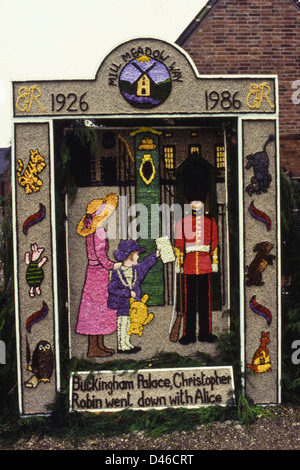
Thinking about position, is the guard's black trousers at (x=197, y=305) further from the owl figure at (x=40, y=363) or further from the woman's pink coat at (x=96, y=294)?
the owl figure at (x=40, y=363)

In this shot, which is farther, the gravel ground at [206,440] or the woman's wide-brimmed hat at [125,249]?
the woman's wide-brimmed hat at [125,249]

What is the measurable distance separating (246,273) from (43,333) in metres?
2.08

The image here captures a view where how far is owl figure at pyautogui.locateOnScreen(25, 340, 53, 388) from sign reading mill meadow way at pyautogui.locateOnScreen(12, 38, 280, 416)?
1 centimetres

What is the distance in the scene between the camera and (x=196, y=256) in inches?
172

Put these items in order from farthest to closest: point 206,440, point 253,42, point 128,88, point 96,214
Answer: point 253,42, point 96,214, point 128,88, point 206,440

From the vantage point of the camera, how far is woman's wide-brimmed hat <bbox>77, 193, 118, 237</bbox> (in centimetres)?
430

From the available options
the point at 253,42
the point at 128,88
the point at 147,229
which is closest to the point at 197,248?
the point at 147,229

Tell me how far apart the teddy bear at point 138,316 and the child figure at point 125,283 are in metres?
0.04

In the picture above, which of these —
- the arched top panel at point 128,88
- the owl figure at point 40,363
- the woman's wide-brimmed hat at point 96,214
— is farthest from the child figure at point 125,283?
the arched top panel at point 128,88

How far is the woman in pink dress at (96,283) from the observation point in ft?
14.1

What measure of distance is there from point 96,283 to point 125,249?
0.48 metres

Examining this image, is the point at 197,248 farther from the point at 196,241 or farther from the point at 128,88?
the point at 128,88

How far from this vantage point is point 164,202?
438 centimetres

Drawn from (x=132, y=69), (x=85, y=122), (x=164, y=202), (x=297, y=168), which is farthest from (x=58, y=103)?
(x=297, y=168)
